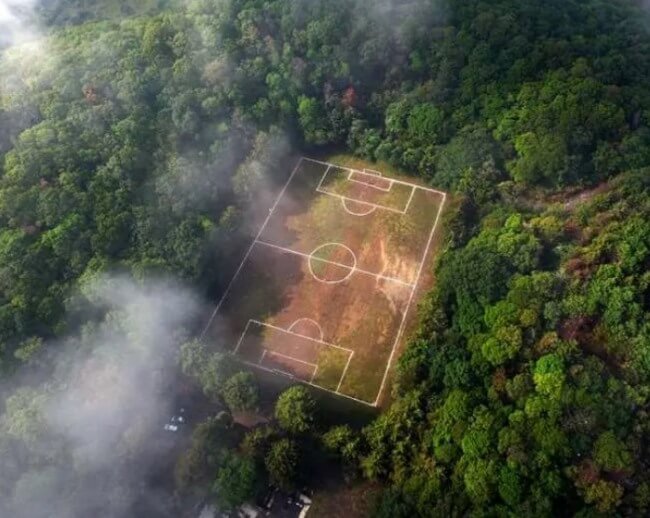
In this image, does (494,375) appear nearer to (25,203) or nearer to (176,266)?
(176,266)

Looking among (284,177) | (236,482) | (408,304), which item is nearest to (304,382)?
(236,482)

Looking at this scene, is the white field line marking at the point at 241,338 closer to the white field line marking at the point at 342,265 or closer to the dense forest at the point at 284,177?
the dense forest at the point at 284,177

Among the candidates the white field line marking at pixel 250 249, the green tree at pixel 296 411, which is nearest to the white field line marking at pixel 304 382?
the green tree at pixel 296 411

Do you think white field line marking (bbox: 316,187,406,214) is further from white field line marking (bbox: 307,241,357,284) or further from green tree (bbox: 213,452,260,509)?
green tree (bbox: 213,452,260,509)

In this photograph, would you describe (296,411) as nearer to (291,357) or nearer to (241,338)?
(291,357)

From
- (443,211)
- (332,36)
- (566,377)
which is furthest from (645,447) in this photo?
(332,36)

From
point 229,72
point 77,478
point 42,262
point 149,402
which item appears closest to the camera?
point 77,478

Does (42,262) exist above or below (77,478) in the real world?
above
